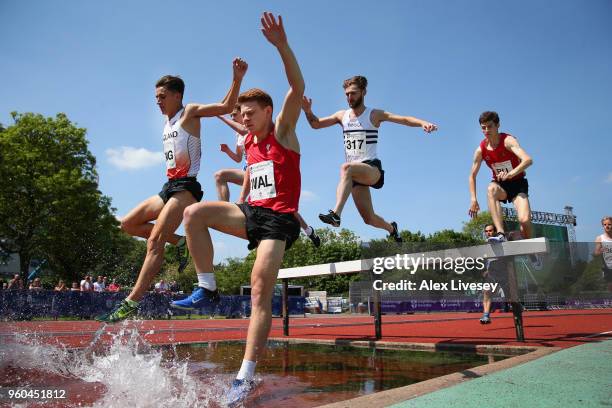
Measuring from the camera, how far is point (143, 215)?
17.2ft

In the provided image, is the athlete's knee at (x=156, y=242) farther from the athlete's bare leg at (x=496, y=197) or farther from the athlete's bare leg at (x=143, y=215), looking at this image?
the athlete's bare leg at (x=496, y=197)

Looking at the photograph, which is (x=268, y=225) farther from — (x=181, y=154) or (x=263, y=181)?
(x=181, y=154)

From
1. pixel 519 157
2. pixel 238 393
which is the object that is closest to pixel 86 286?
pixel 519 157

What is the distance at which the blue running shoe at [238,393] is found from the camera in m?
3.10

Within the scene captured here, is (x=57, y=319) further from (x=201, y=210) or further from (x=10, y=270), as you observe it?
(x=10, y=270)

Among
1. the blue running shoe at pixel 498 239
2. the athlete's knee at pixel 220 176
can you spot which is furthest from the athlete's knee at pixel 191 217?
the blue running shoe at pixel 498 239

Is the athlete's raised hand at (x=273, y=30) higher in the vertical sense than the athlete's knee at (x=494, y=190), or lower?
higher

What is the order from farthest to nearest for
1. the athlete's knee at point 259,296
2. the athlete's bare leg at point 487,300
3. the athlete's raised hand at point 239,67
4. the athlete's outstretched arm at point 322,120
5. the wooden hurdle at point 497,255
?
the athlete's bare leg at point 487,300 < the athlete's outstretched arm at point 322,120 < the wooden hurdle at point 497,255 < the athlete's raised hand at point 239,67 < the athlete's knee at point 259,296

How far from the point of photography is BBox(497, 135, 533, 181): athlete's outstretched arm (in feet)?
21.9

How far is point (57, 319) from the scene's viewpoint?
19.3m

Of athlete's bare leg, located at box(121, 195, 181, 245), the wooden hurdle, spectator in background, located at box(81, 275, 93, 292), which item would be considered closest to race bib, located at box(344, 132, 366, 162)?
the wooden hurdle

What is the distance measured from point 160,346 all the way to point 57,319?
564 inches

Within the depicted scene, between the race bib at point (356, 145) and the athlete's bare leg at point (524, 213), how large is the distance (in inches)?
98.1

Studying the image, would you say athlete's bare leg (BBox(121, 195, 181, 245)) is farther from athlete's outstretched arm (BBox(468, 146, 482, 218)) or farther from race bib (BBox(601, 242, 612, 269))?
race bib (BBox(601, 242, 612, 269))
